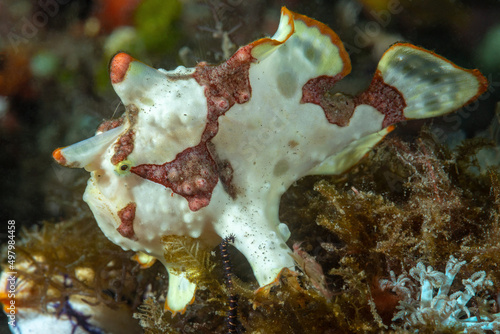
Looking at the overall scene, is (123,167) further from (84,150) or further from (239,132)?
(239,132)

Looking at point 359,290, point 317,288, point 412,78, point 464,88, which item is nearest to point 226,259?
point 317,288

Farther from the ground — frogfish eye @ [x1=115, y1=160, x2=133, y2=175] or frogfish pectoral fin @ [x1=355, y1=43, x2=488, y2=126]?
frogfish pectoral fin @ [x1=355, y1=43, x2=488, y2=126]

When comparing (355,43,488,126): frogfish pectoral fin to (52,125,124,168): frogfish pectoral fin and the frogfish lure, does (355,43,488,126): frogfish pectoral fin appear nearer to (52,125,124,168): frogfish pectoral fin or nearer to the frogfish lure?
the frogfish lure

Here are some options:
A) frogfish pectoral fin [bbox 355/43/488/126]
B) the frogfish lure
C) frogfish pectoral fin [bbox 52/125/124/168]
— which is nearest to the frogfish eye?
the frogfish lure

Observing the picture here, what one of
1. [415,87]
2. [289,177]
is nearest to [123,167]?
[289,177]

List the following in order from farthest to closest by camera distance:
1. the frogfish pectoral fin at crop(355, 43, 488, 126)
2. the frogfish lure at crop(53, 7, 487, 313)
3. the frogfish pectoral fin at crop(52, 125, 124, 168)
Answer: the frogfish pectoral fin at crop(355, 43, 488, 126) < the frogfish lure at crop(53, 7, 487, 313) < the frogfish pectoral fin at crop(52, 125, 124, 168)

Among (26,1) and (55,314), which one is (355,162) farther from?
(26,1)
